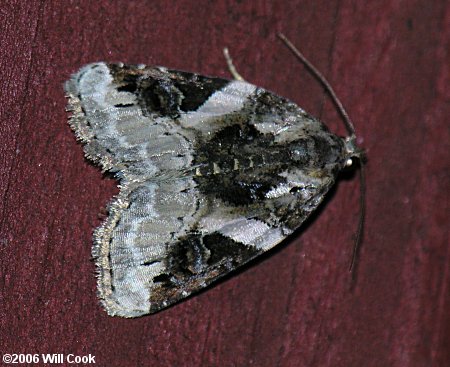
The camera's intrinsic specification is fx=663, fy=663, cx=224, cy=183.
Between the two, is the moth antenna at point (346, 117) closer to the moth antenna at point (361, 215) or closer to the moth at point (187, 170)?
the moth antenna at point (361, 215)

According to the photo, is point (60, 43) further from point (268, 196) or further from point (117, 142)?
point (268, 196)

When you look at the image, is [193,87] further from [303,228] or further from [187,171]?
[303,228]

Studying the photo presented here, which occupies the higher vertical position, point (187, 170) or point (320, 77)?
point (320, 77)

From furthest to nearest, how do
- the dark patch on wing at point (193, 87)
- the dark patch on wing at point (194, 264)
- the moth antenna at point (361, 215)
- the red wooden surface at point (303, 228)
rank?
the moth antenna at point (361, 215) < the dark patch on wing at point (193, 87) < the dark patch on wing at point (194, 264) < the red wooden surface at point (303, 228)

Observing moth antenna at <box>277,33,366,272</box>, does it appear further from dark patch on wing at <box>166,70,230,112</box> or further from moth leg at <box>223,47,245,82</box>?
dark patch on wing at <box>166,70,230,112</box>

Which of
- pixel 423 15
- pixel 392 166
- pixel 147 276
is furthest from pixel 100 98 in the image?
pixel 423 15

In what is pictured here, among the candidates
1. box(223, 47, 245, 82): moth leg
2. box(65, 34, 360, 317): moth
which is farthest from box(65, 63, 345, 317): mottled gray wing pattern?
box(223, 47, 245, 82): moth leg

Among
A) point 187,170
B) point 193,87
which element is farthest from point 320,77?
point 187,170

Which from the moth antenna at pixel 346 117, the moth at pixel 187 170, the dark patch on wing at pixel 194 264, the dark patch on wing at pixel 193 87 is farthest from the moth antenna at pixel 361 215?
the dark patch on wing at pixel 193 87
